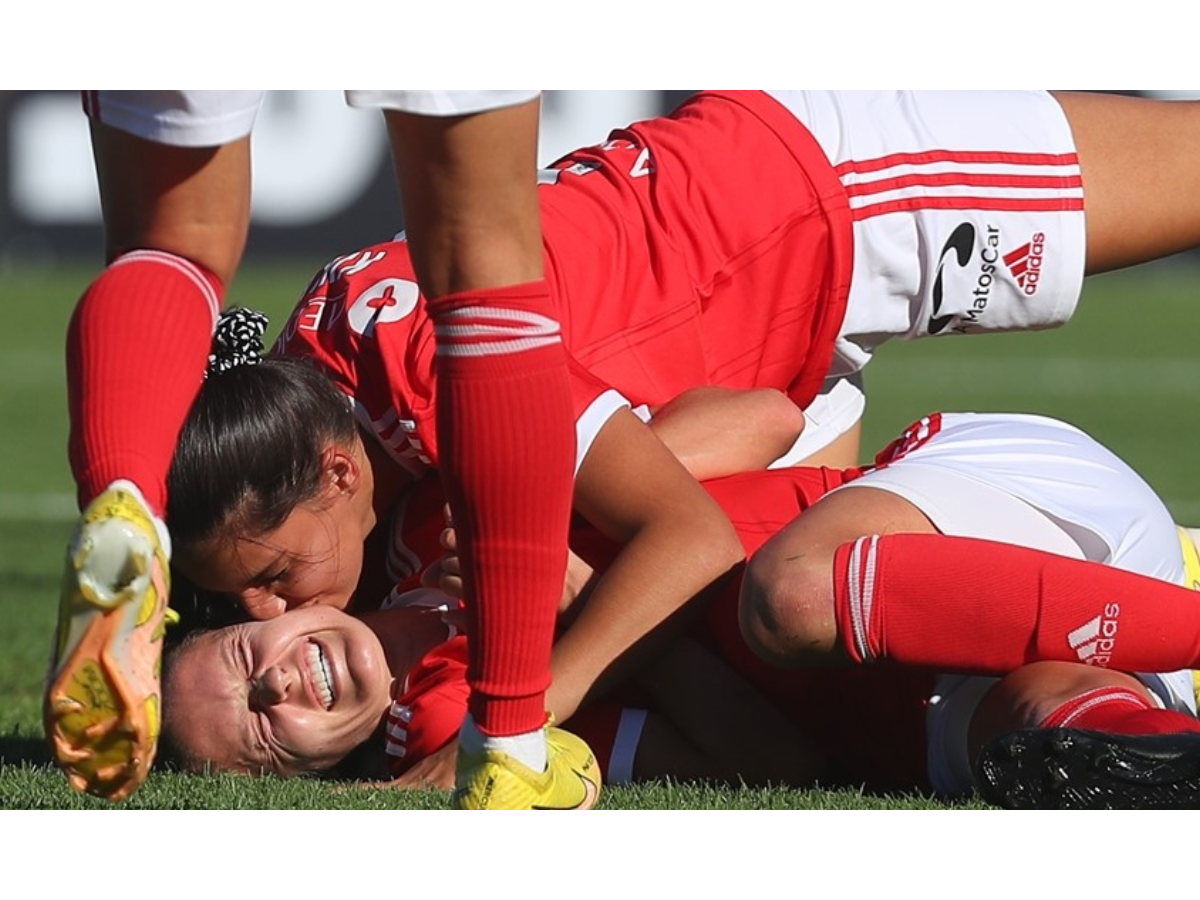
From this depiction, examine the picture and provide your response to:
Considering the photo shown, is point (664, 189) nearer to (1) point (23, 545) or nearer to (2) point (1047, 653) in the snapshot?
(2) point (1047, 653)

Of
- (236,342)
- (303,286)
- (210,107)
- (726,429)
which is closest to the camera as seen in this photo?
(210,107)

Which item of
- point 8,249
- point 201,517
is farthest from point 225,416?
point 8,249

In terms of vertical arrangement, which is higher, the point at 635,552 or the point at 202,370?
the point at 202,370

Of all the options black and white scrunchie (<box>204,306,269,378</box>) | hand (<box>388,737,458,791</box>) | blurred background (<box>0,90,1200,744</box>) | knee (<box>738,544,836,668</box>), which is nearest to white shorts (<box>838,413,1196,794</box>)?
knee (<box>738,544,836,668</box>)

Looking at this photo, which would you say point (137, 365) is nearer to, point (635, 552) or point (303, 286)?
point (635, 552)

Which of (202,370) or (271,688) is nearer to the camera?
(202,370)

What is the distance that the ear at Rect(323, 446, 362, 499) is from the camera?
9.75 ft

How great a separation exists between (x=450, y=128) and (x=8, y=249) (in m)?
11.9

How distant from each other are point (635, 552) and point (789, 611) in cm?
26

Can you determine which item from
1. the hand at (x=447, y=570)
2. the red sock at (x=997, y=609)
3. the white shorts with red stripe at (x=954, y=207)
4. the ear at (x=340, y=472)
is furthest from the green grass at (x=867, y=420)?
the white shorts with red stripe at (x=954, y=207)

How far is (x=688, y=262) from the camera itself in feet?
11.5

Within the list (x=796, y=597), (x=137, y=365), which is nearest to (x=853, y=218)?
(x=796, y=597)

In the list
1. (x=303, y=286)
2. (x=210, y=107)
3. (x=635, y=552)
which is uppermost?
(x=210, y=107)

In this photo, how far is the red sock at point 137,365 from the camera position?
2.08 metres
